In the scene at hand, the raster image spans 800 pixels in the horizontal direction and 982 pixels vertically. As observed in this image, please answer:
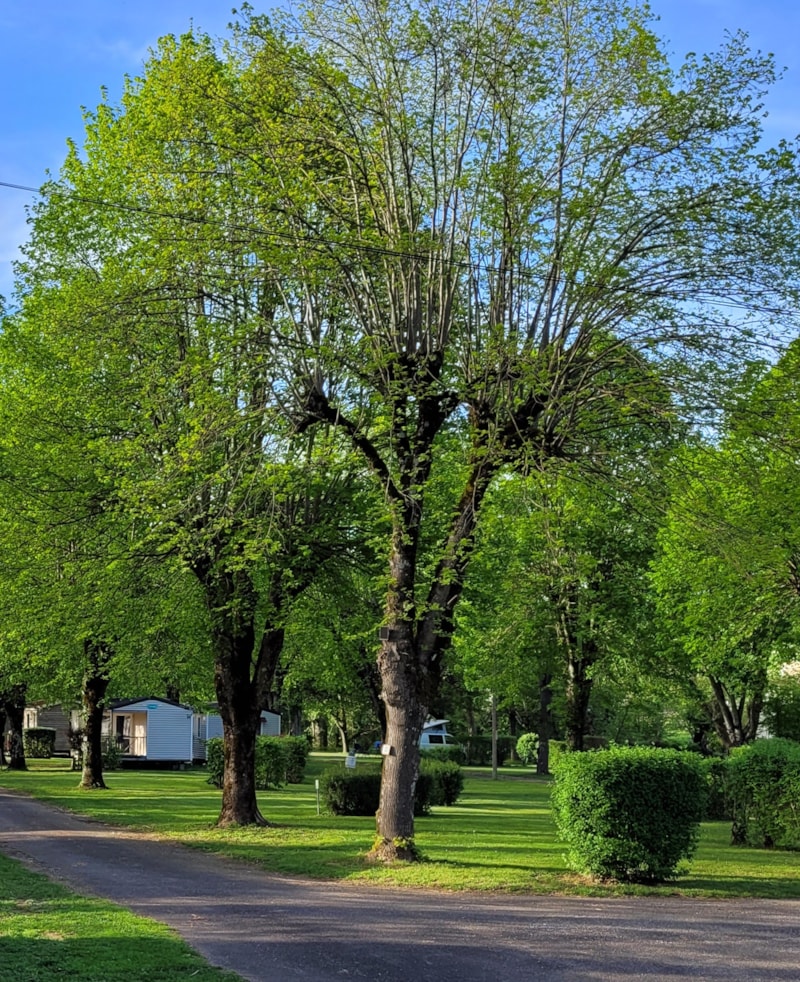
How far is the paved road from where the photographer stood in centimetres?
814

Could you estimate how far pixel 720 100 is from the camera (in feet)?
47.2

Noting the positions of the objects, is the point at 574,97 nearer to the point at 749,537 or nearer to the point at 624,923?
Result: the point at 749,537

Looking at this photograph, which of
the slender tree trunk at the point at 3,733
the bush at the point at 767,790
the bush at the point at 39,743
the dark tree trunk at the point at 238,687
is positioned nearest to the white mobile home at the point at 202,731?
the bush at the point at 39,743

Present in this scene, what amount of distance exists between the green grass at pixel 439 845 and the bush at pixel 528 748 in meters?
32.5

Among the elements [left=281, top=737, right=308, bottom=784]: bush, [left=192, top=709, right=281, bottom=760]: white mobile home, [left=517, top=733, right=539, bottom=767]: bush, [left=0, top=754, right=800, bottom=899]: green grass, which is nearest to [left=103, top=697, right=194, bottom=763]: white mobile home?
[left=192, top=709, right=281, bottom=760]: white mobile home

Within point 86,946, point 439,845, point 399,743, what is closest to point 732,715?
point 439,845

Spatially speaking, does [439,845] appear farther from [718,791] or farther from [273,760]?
[273,760]

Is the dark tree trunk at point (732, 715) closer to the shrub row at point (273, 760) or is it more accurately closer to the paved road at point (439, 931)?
the shrub row at point (273, 760)

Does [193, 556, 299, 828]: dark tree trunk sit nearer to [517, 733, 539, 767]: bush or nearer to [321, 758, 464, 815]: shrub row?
[321, 758, 464, 815]: shrub row

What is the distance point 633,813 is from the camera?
13.6 meters

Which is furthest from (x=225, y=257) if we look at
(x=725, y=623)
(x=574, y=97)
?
(x=725, y=623)

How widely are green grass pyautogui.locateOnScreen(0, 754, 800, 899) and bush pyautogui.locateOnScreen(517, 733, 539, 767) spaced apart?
107 feet

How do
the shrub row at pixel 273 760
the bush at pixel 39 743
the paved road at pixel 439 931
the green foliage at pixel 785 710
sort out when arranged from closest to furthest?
the paved road at pixel 439 931
the shrub row at pixel 273 760
the green foliage at pixel 785 710
the bush at pixel 39 743

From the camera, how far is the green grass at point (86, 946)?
735 centimetres
